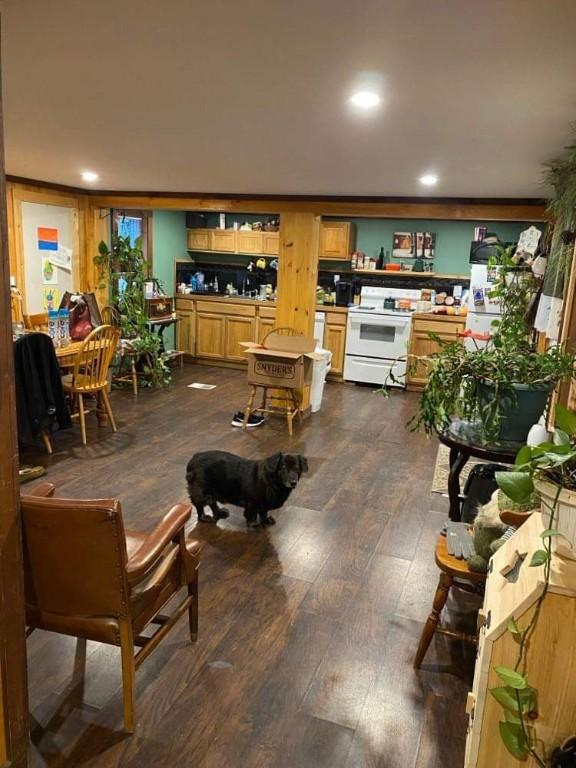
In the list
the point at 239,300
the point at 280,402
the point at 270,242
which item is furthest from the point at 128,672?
the point at 270,242

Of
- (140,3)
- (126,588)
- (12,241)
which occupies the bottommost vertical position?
(126,588)

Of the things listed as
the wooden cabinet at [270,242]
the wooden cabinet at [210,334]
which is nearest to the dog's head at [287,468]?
the wooden cabinet at [210,334]

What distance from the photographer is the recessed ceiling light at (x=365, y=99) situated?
6.62ft

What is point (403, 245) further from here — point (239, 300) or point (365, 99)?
point (365, 99)

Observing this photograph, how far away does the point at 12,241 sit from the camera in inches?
207

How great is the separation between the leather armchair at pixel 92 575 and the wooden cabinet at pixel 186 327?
19.9 ft

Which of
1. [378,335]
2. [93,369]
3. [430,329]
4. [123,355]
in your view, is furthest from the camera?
A: [378,335]

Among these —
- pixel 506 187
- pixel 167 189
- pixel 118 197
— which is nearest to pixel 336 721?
pixel 506 187

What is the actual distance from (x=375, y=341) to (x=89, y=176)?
3771 mm

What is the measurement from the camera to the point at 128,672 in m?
1.76

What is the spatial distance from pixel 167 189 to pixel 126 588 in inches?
176

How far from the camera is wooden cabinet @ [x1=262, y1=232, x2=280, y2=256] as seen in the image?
7.52m

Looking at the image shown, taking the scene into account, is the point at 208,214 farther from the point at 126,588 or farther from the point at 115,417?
the point at 126,588

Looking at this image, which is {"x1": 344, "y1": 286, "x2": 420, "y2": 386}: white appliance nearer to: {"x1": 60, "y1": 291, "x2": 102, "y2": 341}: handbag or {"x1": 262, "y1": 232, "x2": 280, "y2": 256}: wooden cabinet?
{"x1": 262, "y1": 232, "x2": 280, "y2": 256}: wooden cabinet
